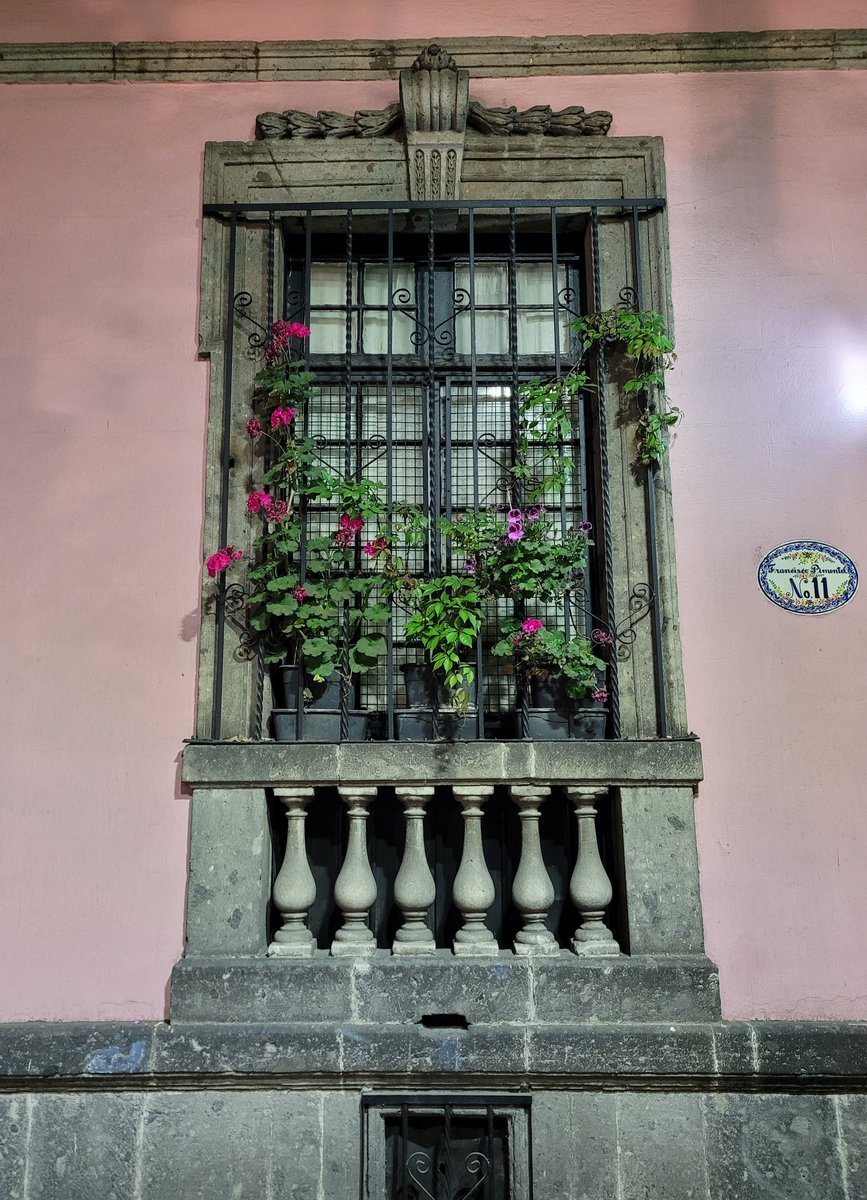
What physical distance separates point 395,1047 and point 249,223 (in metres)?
3.11

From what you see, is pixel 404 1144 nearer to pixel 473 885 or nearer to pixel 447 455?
pixel 473 885

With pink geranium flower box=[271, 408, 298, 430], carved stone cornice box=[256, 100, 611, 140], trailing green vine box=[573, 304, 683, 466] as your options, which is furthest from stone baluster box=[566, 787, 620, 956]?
carved stone cornice box=[256, 100, 611, 140]

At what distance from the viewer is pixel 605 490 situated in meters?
4.09

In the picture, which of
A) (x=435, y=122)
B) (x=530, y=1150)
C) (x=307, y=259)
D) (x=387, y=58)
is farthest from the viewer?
(x=387, y=58)

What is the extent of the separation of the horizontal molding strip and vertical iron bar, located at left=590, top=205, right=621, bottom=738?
2.40 feet

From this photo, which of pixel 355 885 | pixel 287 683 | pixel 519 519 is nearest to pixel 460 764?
pixel 355 885

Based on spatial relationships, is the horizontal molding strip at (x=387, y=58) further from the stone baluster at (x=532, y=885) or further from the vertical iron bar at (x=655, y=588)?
the stone baluster at (x=532, y=885)

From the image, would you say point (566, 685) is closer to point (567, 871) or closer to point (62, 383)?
point (567, 871)

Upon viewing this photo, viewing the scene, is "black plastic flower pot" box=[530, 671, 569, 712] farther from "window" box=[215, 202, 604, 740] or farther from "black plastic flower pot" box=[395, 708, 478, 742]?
"black plastic flower pot" box=[395, 708, 478, 742]

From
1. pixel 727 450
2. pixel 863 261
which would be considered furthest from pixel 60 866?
pixel 863 261

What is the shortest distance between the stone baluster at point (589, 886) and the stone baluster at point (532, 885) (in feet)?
0.29

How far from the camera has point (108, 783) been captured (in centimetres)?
390

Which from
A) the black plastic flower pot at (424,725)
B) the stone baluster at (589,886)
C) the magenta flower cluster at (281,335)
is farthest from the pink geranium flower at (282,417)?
the stone baluster at (589,886)

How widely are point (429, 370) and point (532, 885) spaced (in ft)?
6.56
